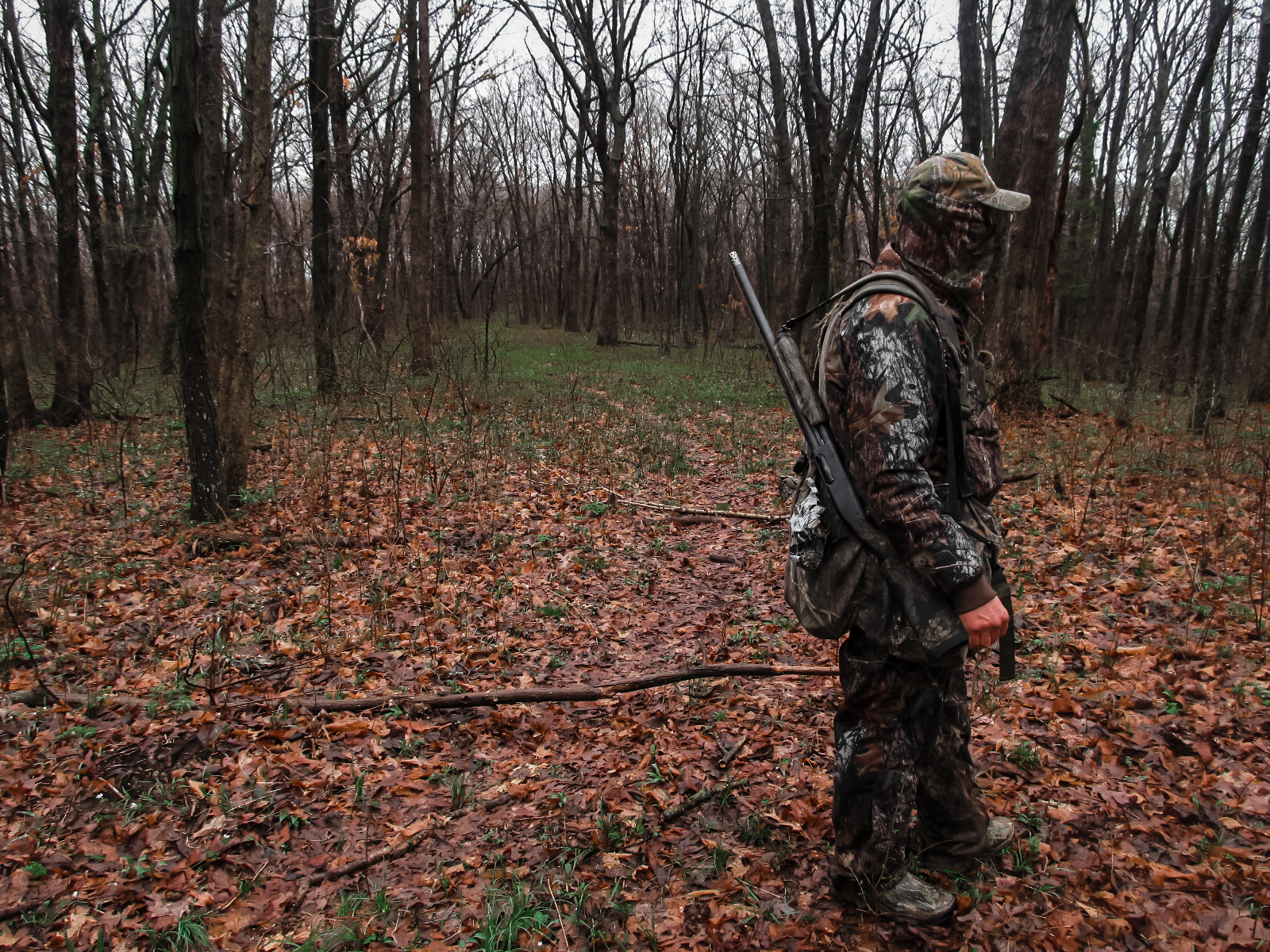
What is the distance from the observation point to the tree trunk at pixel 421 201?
14.9 metres

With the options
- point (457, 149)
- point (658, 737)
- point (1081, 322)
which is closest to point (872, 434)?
point (658, 737)

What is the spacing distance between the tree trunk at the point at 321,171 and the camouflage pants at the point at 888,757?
1110cm

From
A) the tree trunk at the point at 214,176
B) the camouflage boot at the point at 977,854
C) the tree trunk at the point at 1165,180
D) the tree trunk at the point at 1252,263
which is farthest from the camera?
the tree trunk at the point at 1165,180

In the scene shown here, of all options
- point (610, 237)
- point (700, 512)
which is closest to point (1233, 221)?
point (700, 512)

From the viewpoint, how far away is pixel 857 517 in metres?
2.29

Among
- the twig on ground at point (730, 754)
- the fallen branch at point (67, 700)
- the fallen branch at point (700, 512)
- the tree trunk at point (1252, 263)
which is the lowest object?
the twig on ground at point (730, 754)

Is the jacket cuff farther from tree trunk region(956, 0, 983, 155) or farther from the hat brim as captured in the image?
tree trunk region(956, 0, 983, 155)

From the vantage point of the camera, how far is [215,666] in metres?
4.32

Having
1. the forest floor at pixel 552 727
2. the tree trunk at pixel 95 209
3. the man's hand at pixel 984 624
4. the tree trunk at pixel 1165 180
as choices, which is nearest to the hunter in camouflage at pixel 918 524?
the man's hand at pixel 984 624

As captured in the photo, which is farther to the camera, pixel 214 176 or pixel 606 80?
pixel 606 80

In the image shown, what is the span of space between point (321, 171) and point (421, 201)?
2.73 metres

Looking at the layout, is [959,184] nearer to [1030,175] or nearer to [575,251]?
[1030,175]

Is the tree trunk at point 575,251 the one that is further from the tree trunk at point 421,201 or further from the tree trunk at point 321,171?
the tree trunk at point 321,171

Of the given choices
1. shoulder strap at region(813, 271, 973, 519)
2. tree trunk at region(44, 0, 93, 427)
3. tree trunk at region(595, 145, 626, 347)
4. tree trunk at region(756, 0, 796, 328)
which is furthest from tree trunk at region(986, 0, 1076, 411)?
tree trunk at region(595, 145, 626, 347)
